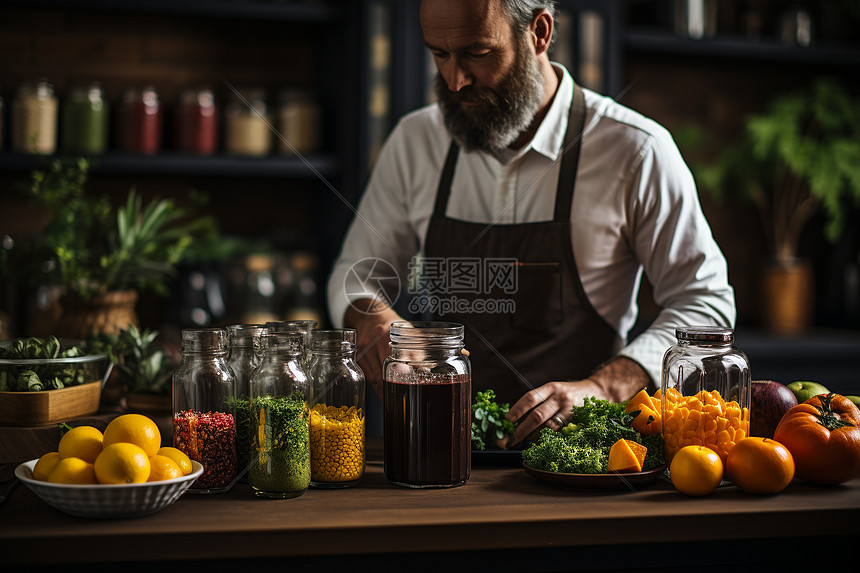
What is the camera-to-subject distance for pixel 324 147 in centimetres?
282

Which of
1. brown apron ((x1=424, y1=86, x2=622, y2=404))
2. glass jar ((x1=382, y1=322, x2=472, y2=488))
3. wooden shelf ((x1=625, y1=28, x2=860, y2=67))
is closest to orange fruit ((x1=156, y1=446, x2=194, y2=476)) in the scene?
glass jar ((x1=382, y1=322, x2=472, y2=488))

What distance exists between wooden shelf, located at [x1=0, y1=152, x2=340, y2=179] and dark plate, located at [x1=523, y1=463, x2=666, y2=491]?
1.62 m

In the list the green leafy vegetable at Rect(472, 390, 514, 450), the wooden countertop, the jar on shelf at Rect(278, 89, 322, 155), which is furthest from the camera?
the jar on shelf at Rect(278, 89, 322, 155)

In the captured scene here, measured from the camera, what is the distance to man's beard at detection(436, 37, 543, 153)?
158 cm

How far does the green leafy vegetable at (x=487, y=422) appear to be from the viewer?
1219mm

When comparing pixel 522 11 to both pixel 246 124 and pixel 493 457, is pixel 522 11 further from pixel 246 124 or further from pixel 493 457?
pixel 246 124

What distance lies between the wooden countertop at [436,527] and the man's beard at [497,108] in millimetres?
814

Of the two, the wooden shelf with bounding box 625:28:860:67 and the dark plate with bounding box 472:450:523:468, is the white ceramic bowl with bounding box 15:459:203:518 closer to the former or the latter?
the dark plate with bounding box 472:450:523:468

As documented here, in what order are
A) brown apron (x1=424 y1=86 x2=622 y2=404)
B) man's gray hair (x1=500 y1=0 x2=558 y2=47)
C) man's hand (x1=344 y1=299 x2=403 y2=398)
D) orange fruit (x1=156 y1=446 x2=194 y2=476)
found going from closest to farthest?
orange fruit (x1=156 y1=446 x2=194 y2=476) → man's hand (x1=344 y1=299 x2=403 y2=398) → man's gray hair (x1=500 y1=0 x2=558 y2=47) → brown apron (x1=424 y1=86 x2=622 y2=404)

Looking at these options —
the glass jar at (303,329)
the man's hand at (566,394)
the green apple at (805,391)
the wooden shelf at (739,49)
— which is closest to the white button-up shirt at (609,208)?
the man's hand at (566,394)

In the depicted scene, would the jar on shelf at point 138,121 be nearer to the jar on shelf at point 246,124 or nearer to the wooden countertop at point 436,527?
the jar on shelf at point 246,124

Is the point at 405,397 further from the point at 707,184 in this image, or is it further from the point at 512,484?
the point at 707,184

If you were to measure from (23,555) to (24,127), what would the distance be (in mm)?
1954

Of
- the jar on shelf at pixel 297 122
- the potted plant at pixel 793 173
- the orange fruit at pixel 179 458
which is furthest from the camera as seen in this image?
the potted plant at pixel 793 173
